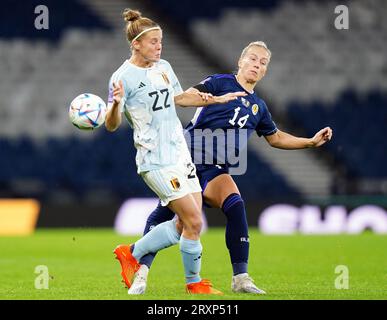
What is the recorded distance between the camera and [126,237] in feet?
49.9

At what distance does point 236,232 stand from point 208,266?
3.10 metres

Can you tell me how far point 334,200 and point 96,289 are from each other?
947cm

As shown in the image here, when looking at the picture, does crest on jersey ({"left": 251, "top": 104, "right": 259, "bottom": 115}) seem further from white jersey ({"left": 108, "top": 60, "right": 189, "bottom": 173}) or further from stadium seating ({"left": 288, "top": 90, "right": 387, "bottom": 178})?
stadium seating ({"left": 288, "top": 90, "right": 387, "bottom": 178})

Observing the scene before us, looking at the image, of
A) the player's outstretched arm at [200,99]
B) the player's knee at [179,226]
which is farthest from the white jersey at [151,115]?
the player's knee at [179,226]

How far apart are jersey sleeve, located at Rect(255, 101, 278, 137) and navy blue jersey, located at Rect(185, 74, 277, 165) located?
0.02m

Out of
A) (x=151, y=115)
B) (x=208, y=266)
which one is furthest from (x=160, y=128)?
(x=208, y=266)

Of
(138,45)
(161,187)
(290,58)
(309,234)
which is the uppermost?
(290,58)

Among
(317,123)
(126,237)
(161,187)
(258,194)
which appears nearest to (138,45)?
(161,187)

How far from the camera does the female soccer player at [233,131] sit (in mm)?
7484

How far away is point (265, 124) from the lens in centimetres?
800

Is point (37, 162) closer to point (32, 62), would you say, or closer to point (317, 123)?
point (32, 62)

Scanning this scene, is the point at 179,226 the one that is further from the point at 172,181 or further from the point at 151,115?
the point at 151,115

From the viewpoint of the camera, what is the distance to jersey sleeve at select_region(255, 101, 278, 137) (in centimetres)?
791

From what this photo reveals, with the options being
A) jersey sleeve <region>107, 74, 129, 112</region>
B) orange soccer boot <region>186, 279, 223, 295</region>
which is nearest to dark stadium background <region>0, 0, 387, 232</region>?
orange soccer boot <region>186, 279, 223, 295</region>
